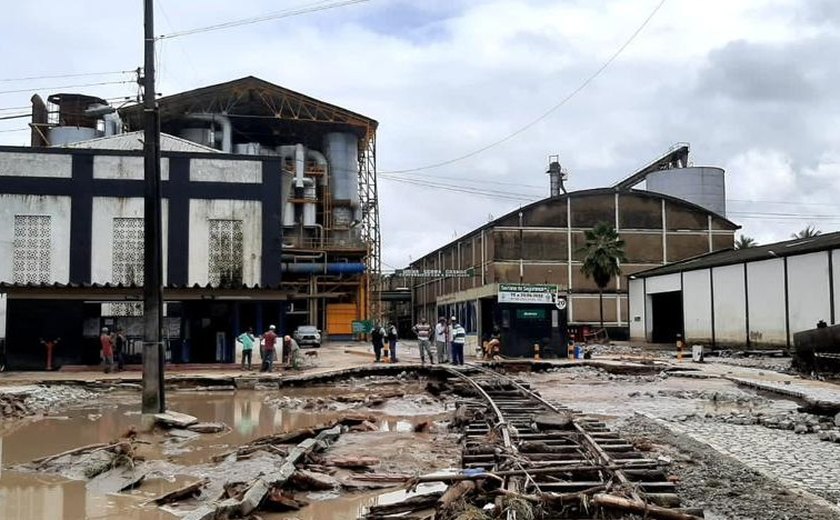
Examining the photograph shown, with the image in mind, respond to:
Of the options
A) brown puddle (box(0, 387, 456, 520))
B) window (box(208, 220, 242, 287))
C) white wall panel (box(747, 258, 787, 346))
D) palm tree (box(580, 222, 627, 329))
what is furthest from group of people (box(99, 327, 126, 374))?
palm tree (box(580, 222, 627, 329))

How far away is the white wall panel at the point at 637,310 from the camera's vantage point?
52.8m

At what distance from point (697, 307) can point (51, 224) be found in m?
33.9

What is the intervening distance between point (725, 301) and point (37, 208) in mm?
33653

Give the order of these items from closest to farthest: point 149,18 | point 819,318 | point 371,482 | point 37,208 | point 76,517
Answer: point 76,517 → point 371,482 → point 149,18 → point 37,208 → point 819,318

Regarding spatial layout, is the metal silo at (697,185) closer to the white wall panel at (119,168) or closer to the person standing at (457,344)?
the person standing at (457,344)

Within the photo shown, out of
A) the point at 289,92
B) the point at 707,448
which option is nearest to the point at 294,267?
the point at 289,92

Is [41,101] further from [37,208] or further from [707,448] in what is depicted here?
[707,448]

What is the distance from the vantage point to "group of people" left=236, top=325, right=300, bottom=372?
86.1 feet

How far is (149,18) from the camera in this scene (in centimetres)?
1573

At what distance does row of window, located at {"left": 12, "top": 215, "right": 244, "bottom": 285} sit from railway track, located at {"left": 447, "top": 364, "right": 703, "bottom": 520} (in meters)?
17.9

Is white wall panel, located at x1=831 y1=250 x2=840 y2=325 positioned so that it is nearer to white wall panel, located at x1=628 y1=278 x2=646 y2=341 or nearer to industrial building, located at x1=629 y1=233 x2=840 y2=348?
industrial building, located at x1=629 y1=233 x2=840 y2=348

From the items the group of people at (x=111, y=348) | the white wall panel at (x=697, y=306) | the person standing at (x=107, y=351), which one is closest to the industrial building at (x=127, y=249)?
the group of people at (x=111, y=348)

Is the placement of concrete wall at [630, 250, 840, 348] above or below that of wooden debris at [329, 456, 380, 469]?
above

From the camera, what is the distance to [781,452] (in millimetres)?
10664
